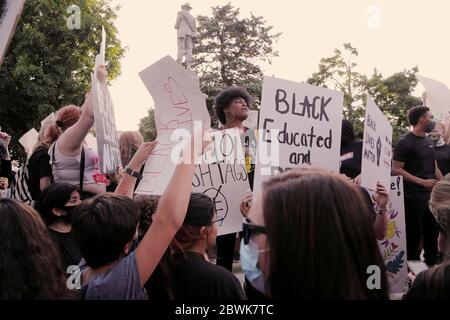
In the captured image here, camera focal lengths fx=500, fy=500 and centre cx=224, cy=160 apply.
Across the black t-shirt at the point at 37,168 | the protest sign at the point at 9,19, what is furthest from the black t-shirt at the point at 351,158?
the protest sign at the point at 9,19

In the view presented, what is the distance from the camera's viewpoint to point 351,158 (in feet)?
12.8

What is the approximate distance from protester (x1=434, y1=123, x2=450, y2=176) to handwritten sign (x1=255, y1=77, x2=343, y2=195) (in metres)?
Result: 2.98

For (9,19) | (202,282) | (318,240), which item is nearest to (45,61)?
Result: (9,19)

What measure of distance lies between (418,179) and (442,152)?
0.82 m

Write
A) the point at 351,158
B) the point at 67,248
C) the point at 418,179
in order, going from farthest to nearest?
the point at 418,179 → the point at 351,158 → the point at 67,248

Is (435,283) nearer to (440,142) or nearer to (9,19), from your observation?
(9,19)

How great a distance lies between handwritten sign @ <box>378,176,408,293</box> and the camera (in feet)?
14.0

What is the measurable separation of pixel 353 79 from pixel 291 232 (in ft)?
91.5

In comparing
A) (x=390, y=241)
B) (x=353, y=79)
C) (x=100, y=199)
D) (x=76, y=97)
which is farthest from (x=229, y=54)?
(x=100, y=199)

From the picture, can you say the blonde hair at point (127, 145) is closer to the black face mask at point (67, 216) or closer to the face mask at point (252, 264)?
the black face mask at point (67, 216)

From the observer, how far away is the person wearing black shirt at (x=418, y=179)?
5.14m

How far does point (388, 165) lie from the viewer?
11.4 ft

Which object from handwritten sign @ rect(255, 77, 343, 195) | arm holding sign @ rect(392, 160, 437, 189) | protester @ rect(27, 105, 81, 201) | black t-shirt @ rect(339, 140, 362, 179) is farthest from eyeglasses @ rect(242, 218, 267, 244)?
arm holding sign @ rect(392, 160, 437, 189)

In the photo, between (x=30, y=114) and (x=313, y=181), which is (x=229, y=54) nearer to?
(x=30, y=114)
